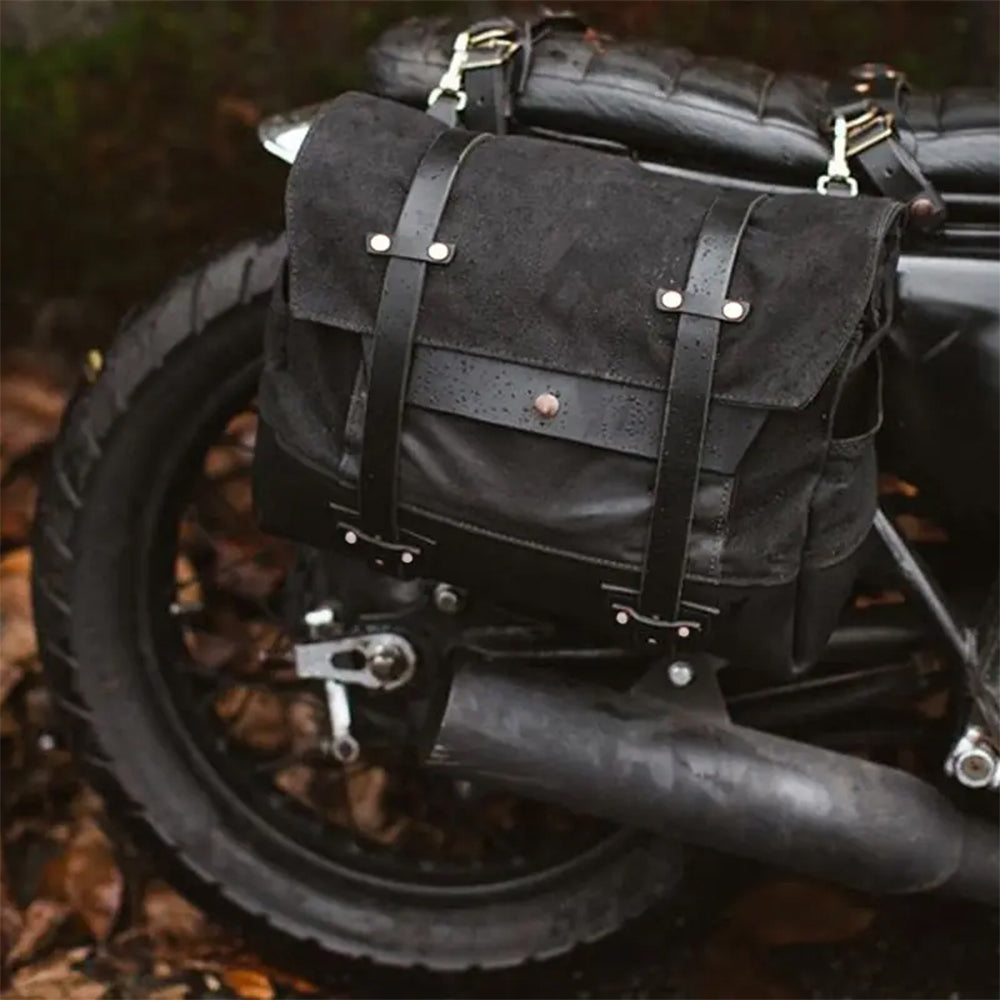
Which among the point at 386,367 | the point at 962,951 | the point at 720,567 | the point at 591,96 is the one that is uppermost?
the point at 591,96

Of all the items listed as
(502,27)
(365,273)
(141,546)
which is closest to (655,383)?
(365,273)

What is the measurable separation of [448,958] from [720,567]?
650 mm

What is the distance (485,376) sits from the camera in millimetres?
1483

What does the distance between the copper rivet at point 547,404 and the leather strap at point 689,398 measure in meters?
0.09

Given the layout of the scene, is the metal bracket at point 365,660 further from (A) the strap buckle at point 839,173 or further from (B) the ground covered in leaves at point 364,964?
(A) the strap buckle at point 839,173

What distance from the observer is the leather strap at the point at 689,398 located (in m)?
1.43

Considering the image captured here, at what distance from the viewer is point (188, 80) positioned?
A: 2271 mm

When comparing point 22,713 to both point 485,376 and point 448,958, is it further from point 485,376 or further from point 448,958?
point 485,376

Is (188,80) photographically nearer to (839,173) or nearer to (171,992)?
(839,173)

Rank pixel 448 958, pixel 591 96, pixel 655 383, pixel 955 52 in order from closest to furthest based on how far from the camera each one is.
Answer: pixel 655 383, pixel 591 96, pixel 448 958, pixel 955 52

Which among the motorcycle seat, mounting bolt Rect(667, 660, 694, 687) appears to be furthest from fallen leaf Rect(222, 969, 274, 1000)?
the motorcycle seat

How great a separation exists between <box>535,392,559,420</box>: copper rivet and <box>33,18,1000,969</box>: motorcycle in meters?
0.29

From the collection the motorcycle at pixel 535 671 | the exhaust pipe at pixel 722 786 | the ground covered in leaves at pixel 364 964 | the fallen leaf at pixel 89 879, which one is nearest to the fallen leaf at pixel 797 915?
the ground covered in leaves at pixel 364 964

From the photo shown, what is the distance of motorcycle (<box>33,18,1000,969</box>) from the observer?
1.64m
